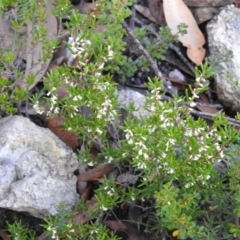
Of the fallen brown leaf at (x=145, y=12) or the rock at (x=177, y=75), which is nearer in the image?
the rock at (x=177, y=75)

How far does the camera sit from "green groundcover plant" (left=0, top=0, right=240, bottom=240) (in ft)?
8.76

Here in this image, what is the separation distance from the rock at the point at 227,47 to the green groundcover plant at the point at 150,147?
685mm

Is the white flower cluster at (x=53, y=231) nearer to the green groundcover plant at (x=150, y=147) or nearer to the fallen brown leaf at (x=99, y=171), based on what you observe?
the green groundcover plant at (x=150, y=147)

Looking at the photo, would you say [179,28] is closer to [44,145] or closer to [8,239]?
[44,145]

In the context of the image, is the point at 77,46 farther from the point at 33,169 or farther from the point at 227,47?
the point at 227,47

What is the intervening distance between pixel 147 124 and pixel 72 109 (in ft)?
1.34

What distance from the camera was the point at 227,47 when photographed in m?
3.71

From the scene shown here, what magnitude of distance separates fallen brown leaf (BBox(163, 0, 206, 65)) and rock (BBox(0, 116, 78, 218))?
1121 mm

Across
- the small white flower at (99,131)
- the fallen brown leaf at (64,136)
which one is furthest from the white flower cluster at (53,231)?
the fallen brown leaf at (64,136)

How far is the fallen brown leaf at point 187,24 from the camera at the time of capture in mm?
3842

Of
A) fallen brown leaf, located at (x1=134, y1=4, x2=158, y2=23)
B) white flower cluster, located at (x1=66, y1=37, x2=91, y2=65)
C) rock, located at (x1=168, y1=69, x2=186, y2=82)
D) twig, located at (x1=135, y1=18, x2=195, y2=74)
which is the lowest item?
rock, located at (x1=168, y1=69, x2=186, y2=82)

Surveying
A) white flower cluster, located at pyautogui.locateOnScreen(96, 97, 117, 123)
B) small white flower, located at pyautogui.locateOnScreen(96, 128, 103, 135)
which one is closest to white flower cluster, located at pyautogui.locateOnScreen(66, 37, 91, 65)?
white flower cluster, located at pyautogui.locateOnScreen(96, 97, 117, 123)

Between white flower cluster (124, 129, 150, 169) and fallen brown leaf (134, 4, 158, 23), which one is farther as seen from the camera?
fallen brown leaf (134, 4, 158, 23)

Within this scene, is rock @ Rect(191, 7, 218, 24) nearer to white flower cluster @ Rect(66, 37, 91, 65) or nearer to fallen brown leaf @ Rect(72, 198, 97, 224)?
white flower cluster @ Rect(66, 37, 91, 65)
